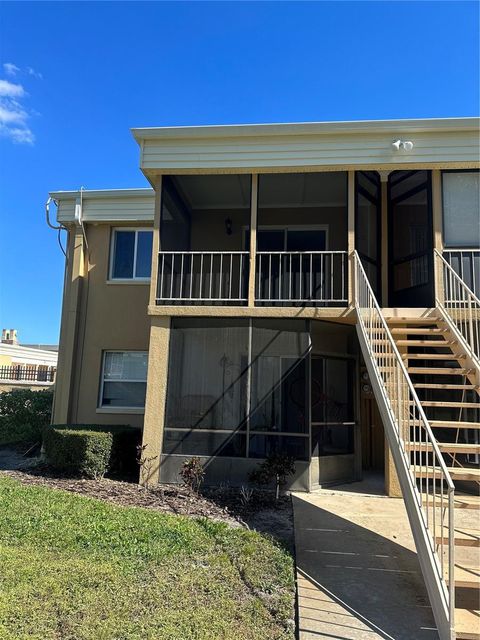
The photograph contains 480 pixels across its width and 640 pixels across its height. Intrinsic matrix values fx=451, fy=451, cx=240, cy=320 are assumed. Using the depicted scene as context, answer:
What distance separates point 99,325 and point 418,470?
8000 mm

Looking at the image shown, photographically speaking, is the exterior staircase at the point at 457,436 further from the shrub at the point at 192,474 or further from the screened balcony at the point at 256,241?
the shrub at the point at 192,474

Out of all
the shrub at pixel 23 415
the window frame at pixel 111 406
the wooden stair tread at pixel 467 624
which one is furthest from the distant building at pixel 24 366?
the wooden stair tread at pixel 467 624

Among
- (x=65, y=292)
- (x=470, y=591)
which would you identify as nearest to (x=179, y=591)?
(x=470, y=591)

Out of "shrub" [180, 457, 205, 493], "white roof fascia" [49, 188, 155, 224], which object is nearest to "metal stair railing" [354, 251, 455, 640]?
"shrub" [180, 457, 205, 493]

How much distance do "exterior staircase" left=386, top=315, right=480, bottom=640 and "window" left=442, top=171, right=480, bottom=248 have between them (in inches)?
66.4

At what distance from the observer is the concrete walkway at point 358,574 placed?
3.44 metres

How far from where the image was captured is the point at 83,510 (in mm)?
5852

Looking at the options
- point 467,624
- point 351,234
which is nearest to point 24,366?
point 351,234

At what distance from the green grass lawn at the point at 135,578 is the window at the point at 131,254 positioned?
5914 mm

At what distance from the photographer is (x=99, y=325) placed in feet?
34.5

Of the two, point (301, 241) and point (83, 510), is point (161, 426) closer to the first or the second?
point (83, 510)

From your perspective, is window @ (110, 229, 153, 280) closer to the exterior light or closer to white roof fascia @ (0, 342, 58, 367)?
the exterior light

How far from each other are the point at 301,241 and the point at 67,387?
612 centimetres

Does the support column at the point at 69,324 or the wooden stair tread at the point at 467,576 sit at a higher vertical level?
the support column at the point at 69,324
